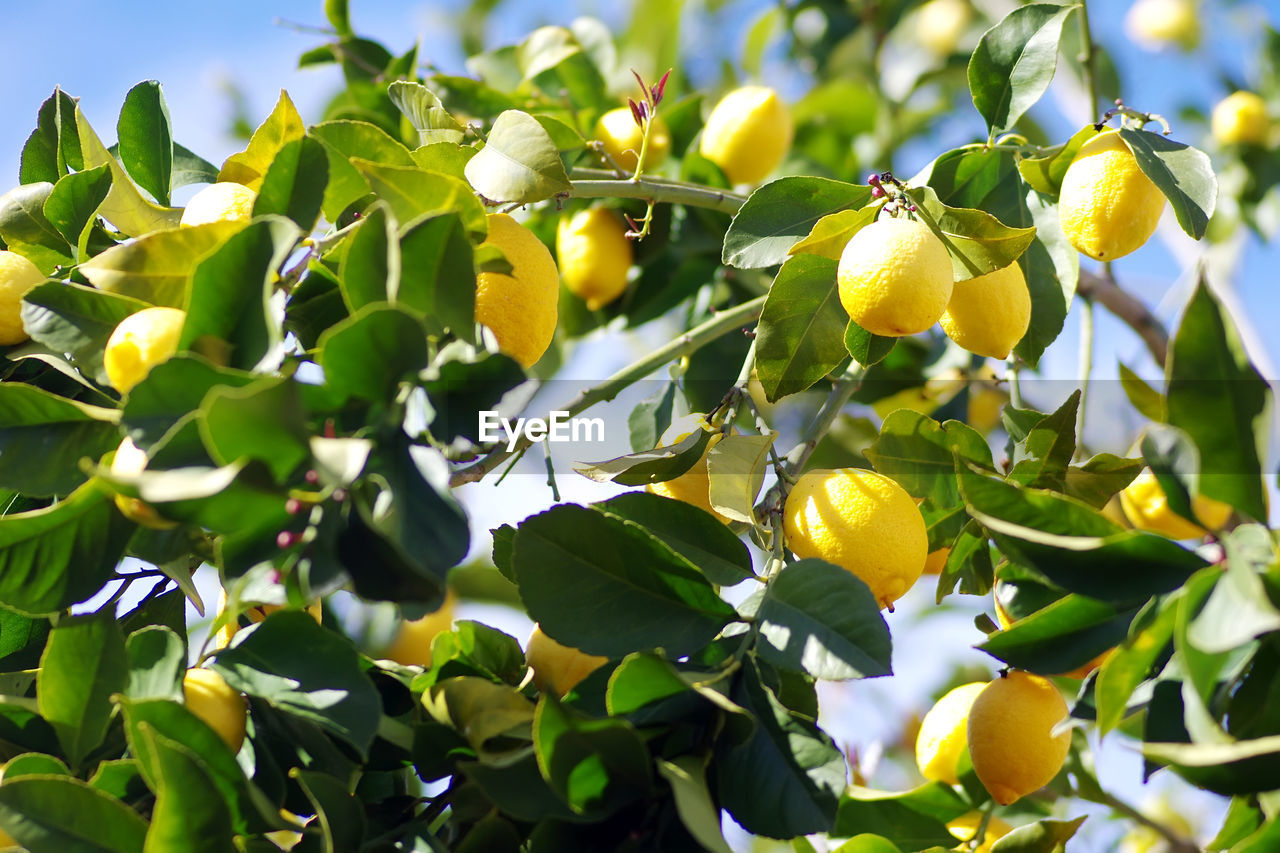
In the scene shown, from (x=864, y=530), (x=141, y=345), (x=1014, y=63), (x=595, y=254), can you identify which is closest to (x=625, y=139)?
(x=595, y=254)

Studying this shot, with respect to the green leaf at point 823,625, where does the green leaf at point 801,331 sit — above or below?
above

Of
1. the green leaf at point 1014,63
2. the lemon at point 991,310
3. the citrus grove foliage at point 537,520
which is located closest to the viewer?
the citrus grove foliage at point 537,520

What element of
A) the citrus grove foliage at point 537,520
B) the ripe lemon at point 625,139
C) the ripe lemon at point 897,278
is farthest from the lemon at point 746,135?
the ripe lemon at point 897,278

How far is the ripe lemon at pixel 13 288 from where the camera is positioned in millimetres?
863

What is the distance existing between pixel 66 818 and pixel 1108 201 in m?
0.91

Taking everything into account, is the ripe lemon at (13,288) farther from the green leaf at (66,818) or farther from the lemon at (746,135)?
the lemon at (746,135)

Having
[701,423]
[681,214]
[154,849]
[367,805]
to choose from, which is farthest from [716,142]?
[154,849]

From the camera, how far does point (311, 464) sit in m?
0.60

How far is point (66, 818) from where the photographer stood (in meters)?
0.67

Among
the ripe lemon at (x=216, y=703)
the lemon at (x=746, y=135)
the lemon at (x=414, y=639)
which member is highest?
the lemon at (x=746, y=135)

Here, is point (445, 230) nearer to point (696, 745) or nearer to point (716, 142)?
point (696, 745)

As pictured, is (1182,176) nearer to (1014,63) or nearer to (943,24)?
(1014,63)

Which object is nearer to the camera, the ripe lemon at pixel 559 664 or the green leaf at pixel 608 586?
the green leaf at pixel 608 586

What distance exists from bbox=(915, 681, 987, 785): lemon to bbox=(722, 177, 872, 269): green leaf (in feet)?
1.48
